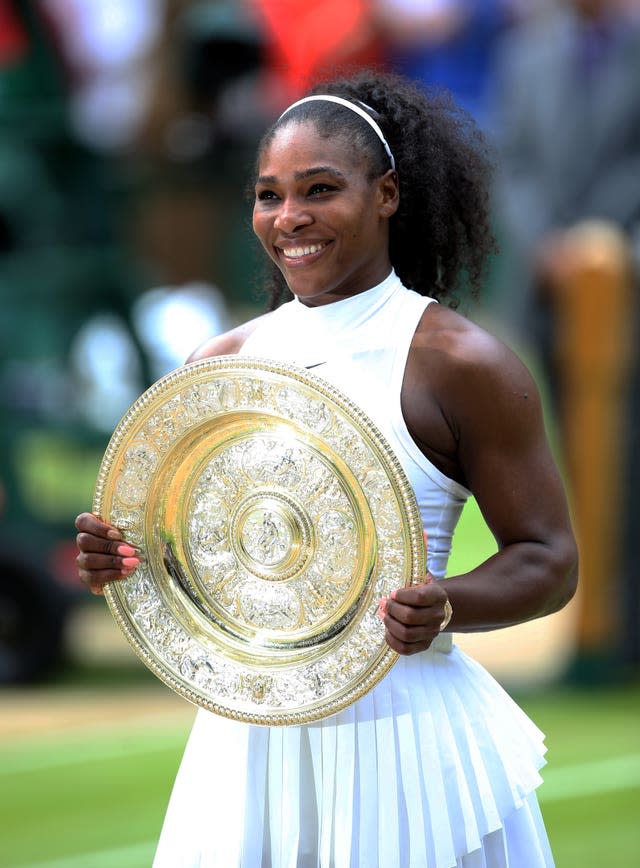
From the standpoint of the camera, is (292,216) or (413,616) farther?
(292,216)

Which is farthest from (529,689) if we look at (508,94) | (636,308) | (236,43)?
(236,43)

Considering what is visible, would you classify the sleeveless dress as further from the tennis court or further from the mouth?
the tennis court

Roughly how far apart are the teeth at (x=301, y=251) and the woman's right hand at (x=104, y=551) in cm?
50

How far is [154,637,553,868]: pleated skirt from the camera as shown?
7.69 feet

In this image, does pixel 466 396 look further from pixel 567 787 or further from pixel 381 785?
pixel 567 787

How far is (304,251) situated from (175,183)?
7.30 m

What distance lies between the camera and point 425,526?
238cm

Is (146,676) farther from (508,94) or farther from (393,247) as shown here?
(393,247)

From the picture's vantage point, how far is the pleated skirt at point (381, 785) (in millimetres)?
2344

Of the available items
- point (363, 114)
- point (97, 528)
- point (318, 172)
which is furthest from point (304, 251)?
point (97, 528)

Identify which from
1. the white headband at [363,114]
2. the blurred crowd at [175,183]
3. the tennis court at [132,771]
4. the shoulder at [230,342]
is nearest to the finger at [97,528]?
the shoulder at [230,342]

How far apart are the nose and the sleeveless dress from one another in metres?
0.15

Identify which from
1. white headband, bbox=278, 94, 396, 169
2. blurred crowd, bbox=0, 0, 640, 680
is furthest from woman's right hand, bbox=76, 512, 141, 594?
blurred crowd, bbox=0, 0, 640, 680

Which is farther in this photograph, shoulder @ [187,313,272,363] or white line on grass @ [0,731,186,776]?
white line on grass @ [0,731,186,776]
